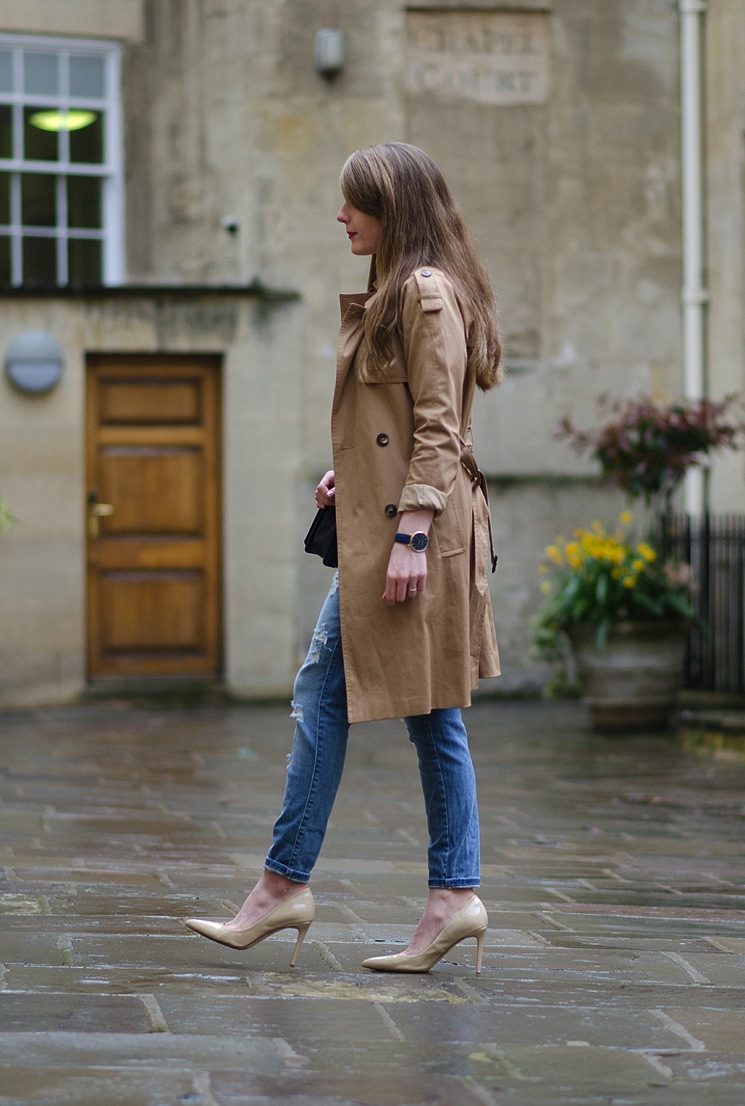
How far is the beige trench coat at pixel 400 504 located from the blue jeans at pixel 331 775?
9cm

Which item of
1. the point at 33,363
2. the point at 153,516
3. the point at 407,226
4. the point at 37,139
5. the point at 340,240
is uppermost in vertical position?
the point at 37,139

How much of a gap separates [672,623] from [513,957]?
650 cm

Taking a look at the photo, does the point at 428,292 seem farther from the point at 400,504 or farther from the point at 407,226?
the point at 400,504

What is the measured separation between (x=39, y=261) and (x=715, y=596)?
5640 millimetres

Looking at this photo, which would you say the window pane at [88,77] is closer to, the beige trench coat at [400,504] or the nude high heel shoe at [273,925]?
the beige trench coat at [400,504]

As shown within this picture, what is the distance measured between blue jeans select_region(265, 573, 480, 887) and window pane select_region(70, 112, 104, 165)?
10.00 meters

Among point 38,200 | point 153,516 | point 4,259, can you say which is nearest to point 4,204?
point 38,200

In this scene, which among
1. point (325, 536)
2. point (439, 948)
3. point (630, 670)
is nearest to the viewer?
point (439, 948)

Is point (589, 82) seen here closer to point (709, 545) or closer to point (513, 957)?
point (709, 545)

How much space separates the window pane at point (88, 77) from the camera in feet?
43.0

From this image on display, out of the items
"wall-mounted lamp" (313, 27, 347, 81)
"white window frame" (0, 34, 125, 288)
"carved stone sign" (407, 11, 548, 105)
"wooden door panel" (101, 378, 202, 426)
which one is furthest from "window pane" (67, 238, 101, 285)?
"carved stone sign" (407, 11, 548, 105)

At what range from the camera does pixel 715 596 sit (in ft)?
36.0

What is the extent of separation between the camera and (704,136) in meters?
13.1

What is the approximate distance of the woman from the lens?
3.77m
